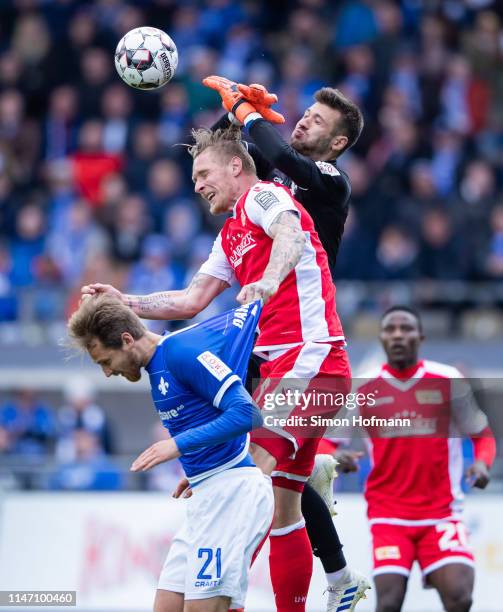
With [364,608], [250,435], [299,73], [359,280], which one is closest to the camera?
[250,435]

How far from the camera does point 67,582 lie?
1309 cm

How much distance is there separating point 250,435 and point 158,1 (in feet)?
43.6

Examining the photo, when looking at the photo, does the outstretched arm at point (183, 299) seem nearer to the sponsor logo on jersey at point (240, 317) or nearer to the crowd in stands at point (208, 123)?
the sponsor logo on jersey at point (240, 317)

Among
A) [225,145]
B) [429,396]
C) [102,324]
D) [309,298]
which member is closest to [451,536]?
[429,396]

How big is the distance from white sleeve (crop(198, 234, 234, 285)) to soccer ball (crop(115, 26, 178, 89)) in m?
1.08

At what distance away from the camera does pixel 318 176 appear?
25.2 feet

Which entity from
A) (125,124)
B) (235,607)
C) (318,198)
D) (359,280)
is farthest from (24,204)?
(235,607)

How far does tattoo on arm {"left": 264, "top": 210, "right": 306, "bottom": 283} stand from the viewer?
23.3ft

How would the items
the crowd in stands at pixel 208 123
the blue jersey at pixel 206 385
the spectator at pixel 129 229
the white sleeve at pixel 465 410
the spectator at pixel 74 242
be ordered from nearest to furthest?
the blue jersey at pixel 206 385 < the white sleeve at pixel 465 410 < the crowd in stands at pixel 208 123 < the spectator at pixel 129 229 < the spectator at pixel 74 242

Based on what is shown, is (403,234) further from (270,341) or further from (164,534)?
(270,341)

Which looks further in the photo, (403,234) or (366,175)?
(366,175)

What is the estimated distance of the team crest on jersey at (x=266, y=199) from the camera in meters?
7.50

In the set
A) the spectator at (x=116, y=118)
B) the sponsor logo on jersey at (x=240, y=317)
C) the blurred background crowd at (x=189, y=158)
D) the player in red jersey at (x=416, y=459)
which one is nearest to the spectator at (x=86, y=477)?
the blurred background crowd at (x=189, y=158)

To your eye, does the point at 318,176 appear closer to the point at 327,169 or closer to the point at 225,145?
the point at 327,169
